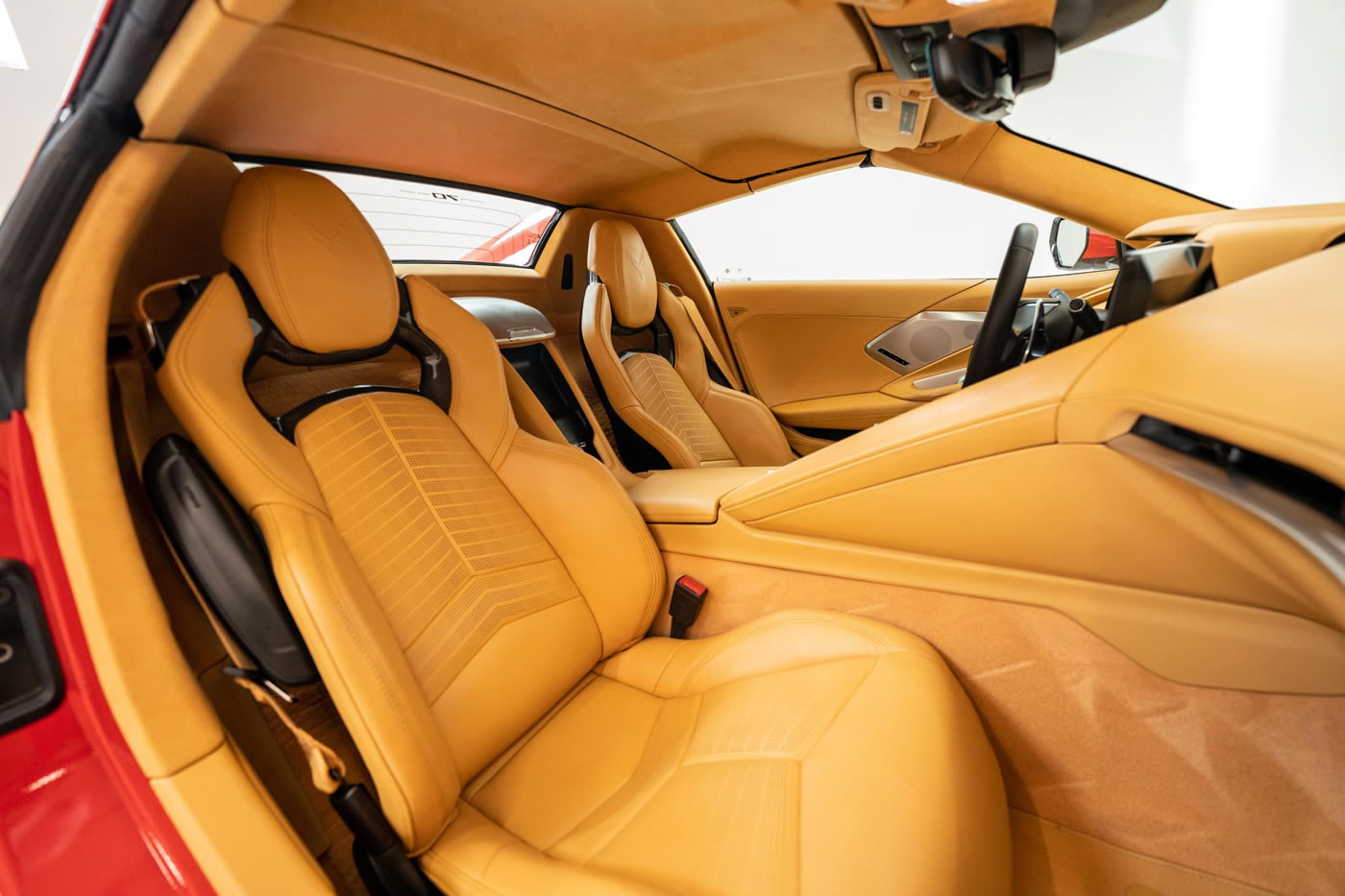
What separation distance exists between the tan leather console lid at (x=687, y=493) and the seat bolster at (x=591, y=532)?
0.10m

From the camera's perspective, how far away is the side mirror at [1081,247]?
1.98 metres

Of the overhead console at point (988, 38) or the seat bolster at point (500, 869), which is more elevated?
the overhead console at point (988, 38)

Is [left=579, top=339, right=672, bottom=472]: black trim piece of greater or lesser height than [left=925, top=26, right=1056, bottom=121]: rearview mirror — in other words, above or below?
below

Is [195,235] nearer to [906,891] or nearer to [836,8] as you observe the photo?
[836,8]

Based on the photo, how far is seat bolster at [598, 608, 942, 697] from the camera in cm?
100

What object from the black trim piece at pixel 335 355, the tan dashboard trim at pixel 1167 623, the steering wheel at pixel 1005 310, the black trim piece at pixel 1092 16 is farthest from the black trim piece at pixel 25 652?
the black trim piece at pixel 1092 16

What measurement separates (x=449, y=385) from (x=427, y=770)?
0.72 metres

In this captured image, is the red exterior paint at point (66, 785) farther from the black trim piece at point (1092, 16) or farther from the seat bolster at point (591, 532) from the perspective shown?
the black trim piece at point (1092, 16)

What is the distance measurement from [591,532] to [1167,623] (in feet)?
3.26

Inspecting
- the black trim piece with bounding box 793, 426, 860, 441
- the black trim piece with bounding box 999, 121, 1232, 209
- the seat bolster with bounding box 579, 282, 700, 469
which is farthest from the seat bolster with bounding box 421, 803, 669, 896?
the black trim piece with bounding box 999, 121, 1232, 209

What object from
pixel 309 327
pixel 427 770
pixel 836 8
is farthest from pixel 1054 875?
pixel 836 8

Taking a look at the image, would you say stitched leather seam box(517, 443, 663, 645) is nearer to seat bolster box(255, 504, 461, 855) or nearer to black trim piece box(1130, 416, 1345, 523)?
seat bolster box(255, 504, 461, 855)

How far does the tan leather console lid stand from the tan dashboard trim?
30 centimetres

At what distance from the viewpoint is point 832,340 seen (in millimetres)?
2723
